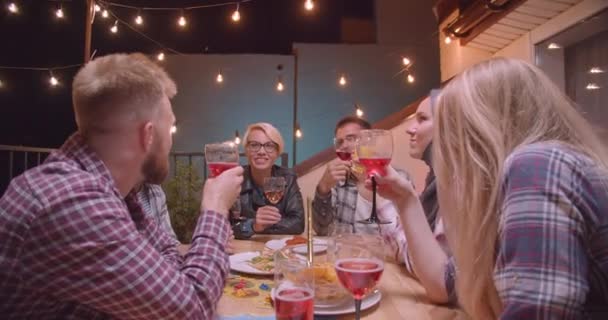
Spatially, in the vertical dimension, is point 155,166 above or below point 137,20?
below

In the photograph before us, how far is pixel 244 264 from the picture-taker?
5.04 ft

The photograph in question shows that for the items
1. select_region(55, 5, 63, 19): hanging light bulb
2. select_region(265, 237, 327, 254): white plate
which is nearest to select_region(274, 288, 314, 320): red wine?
select_region(265, 237, 327, 254): white plate

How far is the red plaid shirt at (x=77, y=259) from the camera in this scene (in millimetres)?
845

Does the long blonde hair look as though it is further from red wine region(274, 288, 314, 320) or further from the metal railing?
the metal railing

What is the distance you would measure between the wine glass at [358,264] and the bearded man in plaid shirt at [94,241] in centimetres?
30

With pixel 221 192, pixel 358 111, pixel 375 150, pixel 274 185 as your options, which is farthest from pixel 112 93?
pixel 358 111

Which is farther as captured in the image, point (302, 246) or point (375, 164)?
point (302, 246)

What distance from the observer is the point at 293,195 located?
294 centimetres

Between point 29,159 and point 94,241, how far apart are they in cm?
557

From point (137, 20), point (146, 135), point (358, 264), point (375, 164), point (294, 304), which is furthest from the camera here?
point (137, 20)

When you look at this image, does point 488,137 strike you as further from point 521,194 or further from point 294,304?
point 294,304

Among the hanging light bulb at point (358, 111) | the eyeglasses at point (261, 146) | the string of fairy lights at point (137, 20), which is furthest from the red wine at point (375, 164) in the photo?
the hanging light bulb at point (358, 111)

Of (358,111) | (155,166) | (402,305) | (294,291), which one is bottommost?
(402,305)

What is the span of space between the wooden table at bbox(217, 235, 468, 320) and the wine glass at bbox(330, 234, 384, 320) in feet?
0.47
